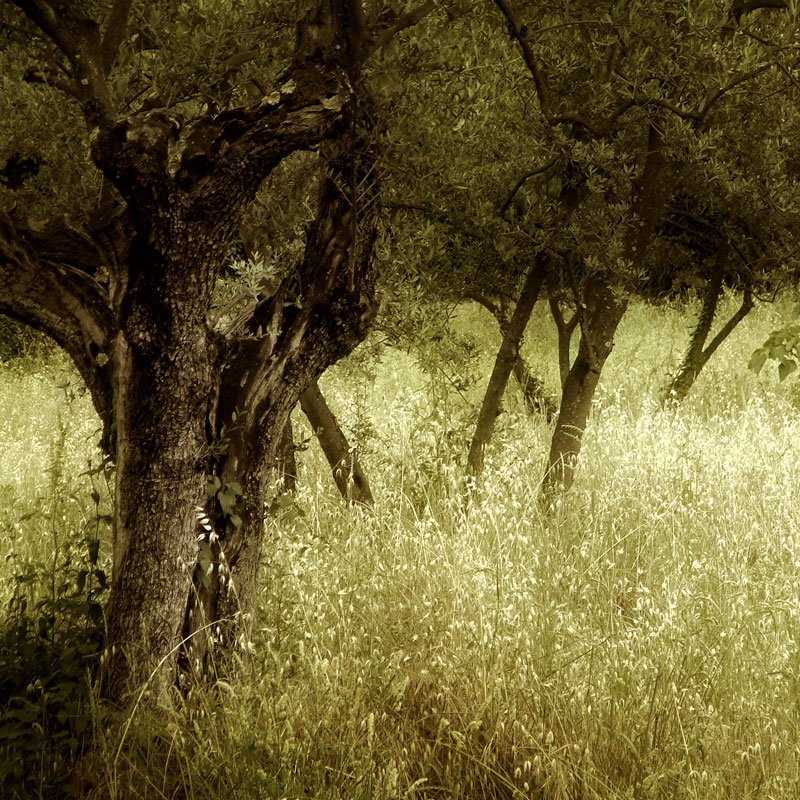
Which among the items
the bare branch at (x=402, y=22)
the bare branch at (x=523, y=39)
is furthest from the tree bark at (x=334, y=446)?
the bare branch at (x=402, y=22)

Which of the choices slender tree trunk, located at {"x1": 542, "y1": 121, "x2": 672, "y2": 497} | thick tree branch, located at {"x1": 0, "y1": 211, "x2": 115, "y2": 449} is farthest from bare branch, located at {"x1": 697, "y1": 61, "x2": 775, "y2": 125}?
thick tree branch, located at {"x1": 0, "y1": 211, "x2": 115, "y2": 449}

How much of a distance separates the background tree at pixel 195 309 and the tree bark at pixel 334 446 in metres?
2.82

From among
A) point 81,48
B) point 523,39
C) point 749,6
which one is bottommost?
point 81,48

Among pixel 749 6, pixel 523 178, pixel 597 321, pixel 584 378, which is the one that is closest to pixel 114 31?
pixel 523 178

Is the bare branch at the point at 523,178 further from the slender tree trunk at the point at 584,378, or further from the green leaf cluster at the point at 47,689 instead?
the green leaf cluster at the point at 47,689

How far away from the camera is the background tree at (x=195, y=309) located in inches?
157

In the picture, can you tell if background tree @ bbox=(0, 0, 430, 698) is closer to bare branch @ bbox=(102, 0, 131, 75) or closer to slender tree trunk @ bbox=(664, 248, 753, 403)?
bare branch @ bbox=(102, 0, 131, 75)

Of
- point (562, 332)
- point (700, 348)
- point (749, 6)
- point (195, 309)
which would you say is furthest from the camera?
point (700, 348)

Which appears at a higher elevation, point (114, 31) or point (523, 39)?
point (523, 39)

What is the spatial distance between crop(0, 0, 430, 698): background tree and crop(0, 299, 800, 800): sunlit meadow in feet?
1.53

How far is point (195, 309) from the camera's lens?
4191 millimetres

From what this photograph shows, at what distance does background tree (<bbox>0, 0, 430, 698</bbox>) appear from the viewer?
4.00 metres

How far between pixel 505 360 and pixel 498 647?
13.1ft

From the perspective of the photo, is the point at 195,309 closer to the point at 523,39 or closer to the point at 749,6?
the point at 523,39
